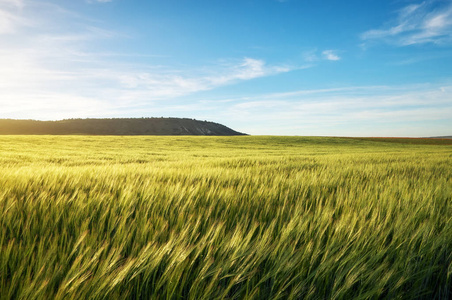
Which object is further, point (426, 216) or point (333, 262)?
point (426, 216)

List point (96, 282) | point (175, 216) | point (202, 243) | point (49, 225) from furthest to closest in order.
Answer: point (175, 216) → point (49, 225) → point (202, 243) → point (96, 282)

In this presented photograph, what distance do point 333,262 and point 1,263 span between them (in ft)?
3.90

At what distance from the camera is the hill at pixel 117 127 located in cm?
6301

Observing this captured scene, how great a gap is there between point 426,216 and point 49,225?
229 cm

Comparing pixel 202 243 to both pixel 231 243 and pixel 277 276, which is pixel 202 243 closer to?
pixel 231 243

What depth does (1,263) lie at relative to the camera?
965mm

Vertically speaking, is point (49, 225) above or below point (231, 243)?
below

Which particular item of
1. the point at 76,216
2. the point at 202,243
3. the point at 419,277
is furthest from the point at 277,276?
the point at 76,216

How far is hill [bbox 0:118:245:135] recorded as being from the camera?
6301 centimetres

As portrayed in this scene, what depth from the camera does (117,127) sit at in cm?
7788

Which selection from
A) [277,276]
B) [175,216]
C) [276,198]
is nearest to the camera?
[277,276]

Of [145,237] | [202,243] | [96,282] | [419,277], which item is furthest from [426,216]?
[96,282]

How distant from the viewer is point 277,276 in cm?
91

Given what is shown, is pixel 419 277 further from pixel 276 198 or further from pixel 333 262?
pixel 276 198
